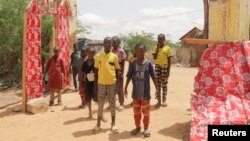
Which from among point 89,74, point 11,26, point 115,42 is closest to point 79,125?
point 89,74

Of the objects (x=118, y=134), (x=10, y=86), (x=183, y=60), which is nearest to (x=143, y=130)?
(x=118, y=134)

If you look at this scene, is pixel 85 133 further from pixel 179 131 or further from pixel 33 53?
pixel 33 53

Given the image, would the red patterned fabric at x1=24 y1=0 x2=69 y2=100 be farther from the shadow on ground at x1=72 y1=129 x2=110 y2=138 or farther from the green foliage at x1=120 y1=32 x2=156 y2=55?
the green foliage at x1=120 y1=32 x2=156 y2=55

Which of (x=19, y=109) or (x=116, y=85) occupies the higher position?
(x=116, y=85)

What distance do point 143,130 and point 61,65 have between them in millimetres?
3380

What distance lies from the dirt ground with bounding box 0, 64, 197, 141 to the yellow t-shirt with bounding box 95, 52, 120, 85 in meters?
1.01

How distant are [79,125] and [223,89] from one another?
3.11 meters

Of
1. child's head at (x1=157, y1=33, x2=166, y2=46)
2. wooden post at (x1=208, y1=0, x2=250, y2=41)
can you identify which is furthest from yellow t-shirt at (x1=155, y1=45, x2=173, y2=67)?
wooden post at (x1=208, y1=0, x2=250, y2=41)

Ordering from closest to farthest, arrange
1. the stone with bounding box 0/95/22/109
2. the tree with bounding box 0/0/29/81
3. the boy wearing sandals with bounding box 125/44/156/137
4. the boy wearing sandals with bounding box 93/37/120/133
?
the boy wearing sandals with bounding box 125/44/156/137 → the boy wearing sandals with bounding box 93/37/120/133 → the stone with bounding box 0/95/22/109 → the tree with bounding box 0/0/29/81

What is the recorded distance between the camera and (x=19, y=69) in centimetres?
1404

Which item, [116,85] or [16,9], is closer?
[116,85]

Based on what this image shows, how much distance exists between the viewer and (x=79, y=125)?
762cm

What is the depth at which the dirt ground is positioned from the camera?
684 cm

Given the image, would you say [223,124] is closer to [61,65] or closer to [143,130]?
[143,130]
